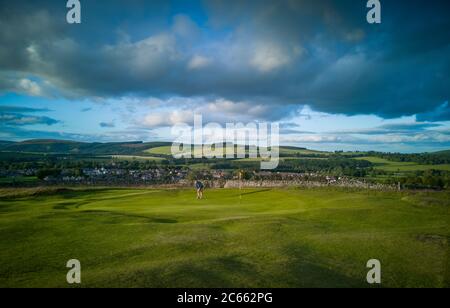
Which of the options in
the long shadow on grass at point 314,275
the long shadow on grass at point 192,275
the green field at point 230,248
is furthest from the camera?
the green field at point 230,248

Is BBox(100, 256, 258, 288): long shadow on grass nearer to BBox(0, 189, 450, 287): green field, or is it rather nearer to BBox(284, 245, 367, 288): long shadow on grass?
BBox(0, 189, 450, 287): green field

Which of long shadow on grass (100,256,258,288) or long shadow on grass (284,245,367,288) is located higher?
long shadow on grass (100,256,258,288)

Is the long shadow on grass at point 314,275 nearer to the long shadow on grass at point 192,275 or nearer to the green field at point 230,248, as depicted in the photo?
the green field at point 230,248

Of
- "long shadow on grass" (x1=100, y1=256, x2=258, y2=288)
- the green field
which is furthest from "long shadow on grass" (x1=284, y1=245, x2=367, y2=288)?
"long shadow on grass" (x1=100, y1=256, x2=258, y2=288)

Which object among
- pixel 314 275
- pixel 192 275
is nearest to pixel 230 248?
pixel 192 275

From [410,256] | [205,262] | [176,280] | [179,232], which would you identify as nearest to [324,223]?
[410,256]

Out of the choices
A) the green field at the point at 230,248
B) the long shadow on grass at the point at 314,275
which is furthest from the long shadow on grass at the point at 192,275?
the long shadow on grass at the point at 314,275
